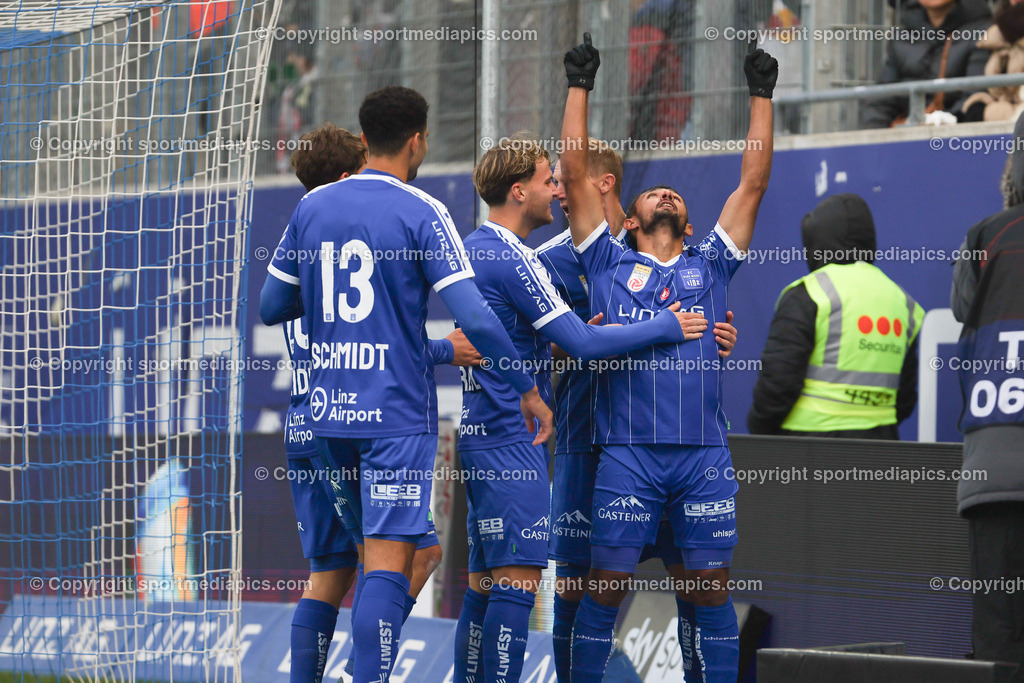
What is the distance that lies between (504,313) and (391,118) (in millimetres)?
875

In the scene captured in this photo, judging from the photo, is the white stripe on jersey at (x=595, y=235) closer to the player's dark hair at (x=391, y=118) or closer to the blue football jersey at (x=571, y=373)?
the blue football jersey at (x=571, y=373)

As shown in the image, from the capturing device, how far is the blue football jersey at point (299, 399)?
4.66m

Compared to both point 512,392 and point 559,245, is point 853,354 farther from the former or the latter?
point 512,392

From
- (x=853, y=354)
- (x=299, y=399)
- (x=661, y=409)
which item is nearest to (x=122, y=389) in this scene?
(x=299, y=399)

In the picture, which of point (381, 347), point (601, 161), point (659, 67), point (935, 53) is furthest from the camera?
Result: point (659, 67)

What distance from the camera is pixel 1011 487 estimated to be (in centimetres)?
418

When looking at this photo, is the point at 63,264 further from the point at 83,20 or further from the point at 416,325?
the point at 416,325

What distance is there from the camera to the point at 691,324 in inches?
178

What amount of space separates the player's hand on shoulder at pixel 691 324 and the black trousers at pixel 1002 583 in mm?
1171

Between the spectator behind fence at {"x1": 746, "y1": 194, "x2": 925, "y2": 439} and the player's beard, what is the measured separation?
1507mm

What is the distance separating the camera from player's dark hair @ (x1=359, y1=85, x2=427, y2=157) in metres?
4.12

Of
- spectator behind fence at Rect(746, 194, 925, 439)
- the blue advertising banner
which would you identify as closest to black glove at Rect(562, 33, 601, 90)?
spectator behind fence at Rect(746, 194, 925, 439)

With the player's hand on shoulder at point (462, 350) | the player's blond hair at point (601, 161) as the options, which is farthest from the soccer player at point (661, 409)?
the player's hand on shoulder at point (462, 350)

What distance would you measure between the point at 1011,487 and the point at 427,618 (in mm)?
2897
